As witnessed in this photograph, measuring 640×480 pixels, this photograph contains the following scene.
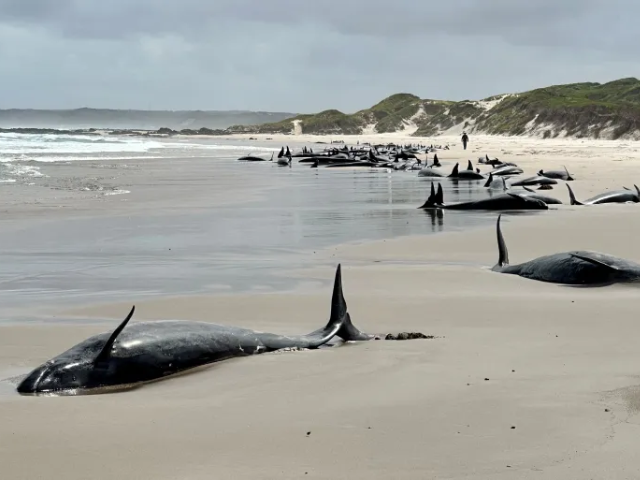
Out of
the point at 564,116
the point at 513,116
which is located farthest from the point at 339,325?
the point at 513,116

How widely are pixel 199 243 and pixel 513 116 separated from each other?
72662 millimetres

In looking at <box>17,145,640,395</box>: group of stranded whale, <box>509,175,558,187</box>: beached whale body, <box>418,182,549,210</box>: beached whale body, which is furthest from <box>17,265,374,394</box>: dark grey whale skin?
<box>509,175,558,187</box>: beached whale body

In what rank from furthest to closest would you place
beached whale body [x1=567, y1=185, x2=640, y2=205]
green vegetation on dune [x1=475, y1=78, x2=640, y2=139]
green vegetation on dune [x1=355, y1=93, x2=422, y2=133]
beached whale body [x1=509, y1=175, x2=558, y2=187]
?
green vegetation on dune [x1=355, y1=93, x2=422, y2=133] < green vegetation on dune [x1=475, y1=78, x2=640, y2=139] < beached whale body [x1=509, y1=175, x2=558, y2=187] < beached whale body [x1=567, y1=185, x2=640, y2=205]

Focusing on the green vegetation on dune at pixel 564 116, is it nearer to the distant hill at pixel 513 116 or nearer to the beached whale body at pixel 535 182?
the distant hill at pixel 513 116

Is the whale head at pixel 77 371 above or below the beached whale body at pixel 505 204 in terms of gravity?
above

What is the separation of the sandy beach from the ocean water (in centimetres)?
18

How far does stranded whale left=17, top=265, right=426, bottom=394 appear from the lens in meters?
4.18

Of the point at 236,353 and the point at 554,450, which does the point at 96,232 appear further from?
the point at 554,450

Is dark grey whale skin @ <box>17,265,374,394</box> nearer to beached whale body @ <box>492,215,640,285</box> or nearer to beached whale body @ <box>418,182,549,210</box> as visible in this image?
beached whale body @ <box>492,215,640,285</box>

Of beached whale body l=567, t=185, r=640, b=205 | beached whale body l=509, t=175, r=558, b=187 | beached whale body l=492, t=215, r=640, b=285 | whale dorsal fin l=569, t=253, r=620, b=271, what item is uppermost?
whale dorsal fin l=569, t=253, r=620, b=271

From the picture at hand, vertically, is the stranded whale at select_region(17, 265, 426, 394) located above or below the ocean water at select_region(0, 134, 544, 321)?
above

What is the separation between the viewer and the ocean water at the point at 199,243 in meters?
7.01

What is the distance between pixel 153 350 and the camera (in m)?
4.53

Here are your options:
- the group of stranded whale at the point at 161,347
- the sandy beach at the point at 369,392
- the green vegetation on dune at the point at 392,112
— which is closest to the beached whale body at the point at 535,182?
the sandy beach at the point at 369,392
